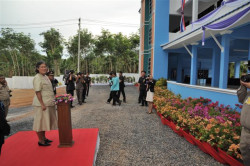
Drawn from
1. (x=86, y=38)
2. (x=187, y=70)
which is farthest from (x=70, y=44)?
(x=187, y=70)

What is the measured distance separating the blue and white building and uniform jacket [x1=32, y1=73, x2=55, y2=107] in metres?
4.96

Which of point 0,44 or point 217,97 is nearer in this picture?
point 217,97

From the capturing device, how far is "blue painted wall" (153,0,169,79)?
520 inches

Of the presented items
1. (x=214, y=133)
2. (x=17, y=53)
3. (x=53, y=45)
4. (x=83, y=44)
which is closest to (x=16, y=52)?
(x=17, y=53)

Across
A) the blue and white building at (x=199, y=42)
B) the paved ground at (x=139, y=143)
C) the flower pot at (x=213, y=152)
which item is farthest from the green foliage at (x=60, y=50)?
the flower pot at (x=213, y=152)

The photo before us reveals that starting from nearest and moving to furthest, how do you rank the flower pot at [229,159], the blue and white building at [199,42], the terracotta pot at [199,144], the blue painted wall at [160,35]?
the flower pot at [229,159] < the terracotta pot at [199,144] < the blue and white building at [199,42] < the blue painted wall at [160,35]

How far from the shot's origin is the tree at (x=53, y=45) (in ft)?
85.1

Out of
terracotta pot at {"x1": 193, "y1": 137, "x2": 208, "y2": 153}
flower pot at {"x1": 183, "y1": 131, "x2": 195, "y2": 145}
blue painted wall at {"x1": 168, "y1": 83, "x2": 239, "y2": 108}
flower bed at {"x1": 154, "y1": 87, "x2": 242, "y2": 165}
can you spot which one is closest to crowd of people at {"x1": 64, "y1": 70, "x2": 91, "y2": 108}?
→ flower bed at {"x1": 154, "y1": 87, "x2": 242, "y2": 165}

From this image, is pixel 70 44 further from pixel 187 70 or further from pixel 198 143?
pixel 198 143

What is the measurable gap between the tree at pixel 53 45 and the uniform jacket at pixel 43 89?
25.6 meters

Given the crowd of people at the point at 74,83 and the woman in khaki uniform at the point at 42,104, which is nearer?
the woman in khaki uniform at the point at 42,104

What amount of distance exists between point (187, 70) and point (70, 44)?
2231cm

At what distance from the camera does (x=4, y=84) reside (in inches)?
180

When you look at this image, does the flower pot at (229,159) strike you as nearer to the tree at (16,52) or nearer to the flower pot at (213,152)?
the flower pot at (213,152)
